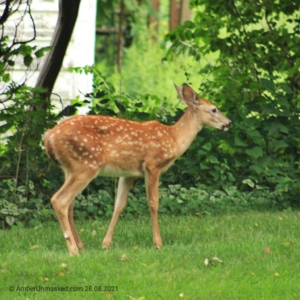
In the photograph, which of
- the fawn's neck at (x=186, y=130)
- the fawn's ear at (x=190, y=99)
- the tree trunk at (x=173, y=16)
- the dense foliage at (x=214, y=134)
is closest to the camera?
the fawn's neck at (x=186, y=130)

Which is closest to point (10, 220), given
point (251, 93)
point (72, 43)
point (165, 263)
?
point (165, 263)

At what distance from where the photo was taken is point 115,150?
853 centimetres

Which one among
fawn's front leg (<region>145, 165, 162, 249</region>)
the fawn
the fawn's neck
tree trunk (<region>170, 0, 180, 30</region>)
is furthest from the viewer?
tree trunk (<region>170, 0, 180, 30</region>)

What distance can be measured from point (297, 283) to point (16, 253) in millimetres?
2408

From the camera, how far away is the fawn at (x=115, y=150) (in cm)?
830

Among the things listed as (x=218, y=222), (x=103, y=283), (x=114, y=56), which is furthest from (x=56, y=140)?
(x=114, y=56)

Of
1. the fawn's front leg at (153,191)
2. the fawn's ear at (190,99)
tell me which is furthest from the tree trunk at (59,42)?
the fawn's front leg at (153,191)

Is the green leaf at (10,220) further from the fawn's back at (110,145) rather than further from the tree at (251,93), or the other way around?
the tree at (251,93)

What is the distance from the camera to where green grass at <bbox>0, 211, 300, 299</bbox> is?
704cm

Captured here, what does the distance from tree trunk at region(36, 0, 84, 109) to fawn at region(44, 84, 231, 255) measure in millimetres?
3142

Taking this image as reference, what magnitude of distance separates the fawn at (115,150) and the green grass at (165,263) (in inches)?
14.5

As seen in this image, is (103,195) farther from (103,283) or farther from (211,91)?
(103,283)

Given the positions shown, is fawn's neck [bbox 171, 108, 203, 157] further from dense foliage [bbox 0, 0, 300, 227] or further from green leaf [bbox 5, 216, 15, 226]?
green leaf [bbox 5, 216, 15, 226]

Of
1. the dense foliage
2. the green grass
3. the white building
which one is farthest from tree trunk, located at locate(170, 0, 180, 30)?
the green grass
